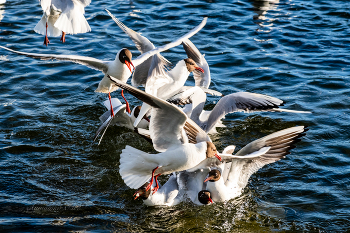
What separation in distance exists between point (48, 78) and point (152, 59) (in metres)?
3.33

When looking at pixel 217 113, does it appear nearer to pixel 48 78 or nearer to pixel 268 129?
pixel 268 129

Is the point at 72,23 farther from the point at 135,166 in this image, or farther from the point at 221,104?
the point at 135,166

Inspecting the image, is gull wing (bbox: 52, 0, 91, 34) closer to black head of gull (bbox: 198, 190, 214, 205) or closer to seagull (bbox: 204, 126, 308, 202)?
seagull (bbox: 204, 126, 308, 202)

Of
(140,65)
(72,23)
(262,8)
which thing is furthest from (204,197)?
(262,8)

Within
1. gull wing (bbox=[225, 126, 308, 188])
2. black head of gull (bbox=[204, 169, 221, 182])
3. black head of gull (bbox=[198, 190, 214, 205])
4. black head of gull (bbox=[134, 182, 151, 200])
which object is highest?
gull wing (bbox=[225, 126, 308, 188])

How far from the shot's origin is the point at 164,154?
18.0 ft

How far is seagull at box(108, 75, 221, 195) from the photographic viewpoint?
17.4ft

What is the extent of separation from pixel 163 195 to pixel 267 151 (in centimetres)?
158

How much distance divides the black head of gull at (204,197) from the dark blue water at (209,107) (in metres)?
0.12

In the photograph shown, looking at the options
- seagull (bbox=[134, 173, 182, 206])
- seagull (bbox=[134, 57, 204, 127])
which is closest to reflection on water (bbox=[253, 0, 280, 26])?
seagull (bbox=[134, 57, 204, 127])

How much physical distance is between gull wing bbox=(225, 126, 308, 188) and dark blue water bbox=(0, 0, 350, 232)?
35 cm

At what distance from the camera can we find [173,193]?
5.96 meters

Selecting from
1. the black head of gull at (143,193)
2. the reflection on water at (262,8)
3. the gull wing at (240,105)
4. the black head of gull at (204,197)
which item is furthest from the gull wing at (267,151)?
the reflection on water at (262,8)

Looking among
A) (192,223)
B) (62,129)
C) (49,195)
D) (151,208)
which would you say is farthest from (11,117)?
(192,223)
